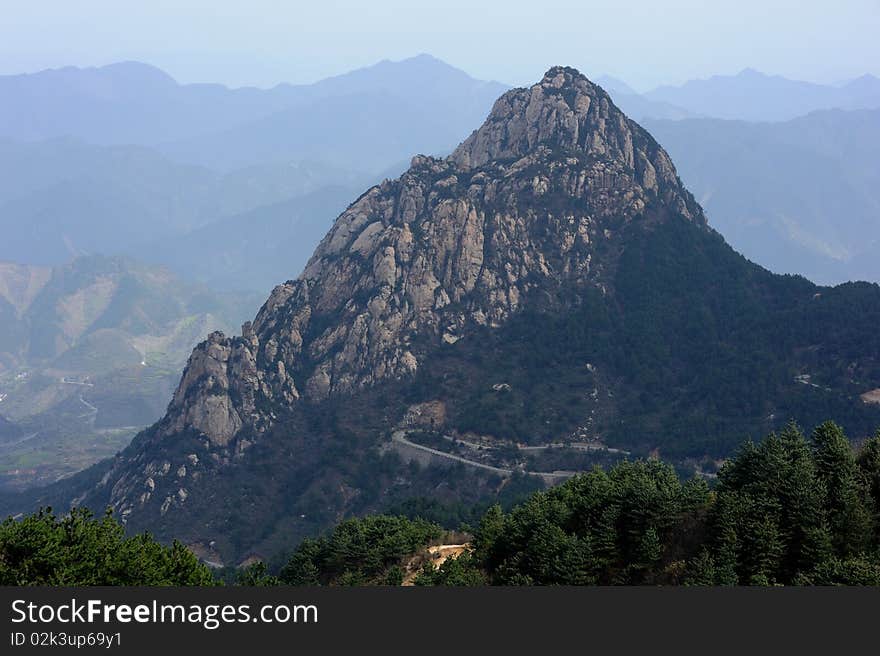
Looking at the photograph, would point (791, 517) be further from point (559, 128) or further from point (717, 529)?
point (559, 128)

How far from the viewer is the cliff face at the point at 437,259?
12912cm

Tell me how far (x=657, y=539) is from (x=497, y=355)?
90.2 m

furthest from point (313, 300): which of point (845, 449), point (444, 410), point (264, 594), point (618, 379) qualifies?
point (264, 594)

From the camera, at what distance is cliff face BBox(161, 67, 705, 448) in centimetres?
12912

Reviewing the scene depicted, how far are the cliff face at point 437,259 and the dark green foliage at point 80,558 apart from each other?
83.7 meters

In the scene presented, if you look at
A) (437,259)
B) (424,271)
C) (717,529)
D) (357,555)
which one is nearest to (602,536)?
(717,529)

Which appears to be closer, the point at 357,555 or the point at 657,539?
the point at 657,539

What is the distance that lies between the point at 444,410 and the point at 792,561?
284 ft

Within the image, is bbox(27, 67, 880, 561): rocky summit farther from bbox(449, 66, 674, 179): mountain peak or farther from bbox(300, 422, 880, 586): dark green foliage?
bbox(300, 422, 880, 586): dark green foliage

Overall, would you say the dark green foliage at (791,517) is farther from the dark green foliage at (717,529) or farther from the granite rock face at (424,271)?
the granite rock face at (424,271)

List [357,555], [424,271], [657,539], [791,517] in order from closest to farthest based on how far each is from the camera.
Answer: [791,517] < [657,539] < [357,555] < [424,271]

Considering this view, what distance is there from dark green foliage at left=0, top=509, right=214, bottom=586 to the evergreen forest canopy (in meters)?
0.07

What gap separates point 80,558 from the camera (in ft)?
122

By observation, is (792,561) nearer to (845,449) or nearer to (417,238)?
(845,449)
